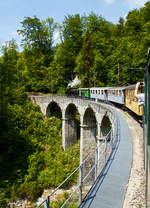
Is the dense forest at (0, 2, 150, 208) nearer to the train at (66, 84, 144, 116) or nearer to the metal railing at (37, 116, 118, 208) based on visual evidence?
the train at (66, 84, 144, 116)

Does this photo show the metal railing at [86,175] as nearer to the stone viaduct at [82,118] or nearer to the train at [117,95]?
the train at [117,95]

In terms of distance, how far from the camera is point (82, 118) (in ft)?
72.7

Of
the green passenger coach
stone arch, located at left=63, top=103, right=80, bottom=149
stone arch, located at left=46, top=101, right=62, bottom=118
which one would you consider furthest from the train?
stone arch, located at left=46, top=101, right=62, bottom=118

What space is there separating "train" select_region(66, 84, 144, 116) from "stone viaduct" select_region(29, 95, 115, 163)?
61.6 inches

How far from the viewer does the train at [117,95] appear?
1202cm

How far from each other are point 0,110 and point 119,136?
1676cm

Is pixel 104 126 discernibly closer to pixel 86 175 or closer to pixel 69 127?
pixel 86 175

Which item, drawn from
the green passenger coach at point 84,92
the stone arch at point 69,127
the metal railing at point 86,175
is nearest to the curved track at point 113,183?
the metal railing at point 86,175

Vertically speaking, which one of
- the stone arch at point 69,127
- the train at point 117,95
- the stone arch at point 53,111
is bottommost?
the stone arch at point 69,127

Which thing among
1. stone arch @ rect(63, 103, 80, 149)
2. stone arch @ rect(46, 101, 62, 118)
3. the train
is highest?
the train

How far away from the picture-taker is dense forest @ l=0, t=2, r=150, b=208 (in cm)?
2019

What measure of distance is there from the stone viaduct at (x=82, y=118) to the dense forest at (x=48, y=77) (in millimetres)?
1872

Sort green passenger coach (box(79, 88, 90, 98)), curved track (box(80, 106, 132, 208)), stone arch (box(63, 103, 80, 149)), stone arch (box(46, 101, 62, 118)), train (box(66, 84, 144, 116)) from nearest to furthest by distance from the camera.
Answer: curved track (box(80, 106, 132, 208))
train (box(66, 84, 144, 116))
stone arch (box(63, 103, 80, 149))
green passenger coach (box(79, 88, 90, 98))
stone arch (box(46, 101, 62, 118))

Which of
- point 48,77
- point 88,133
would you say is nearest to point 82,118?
point 88,133
